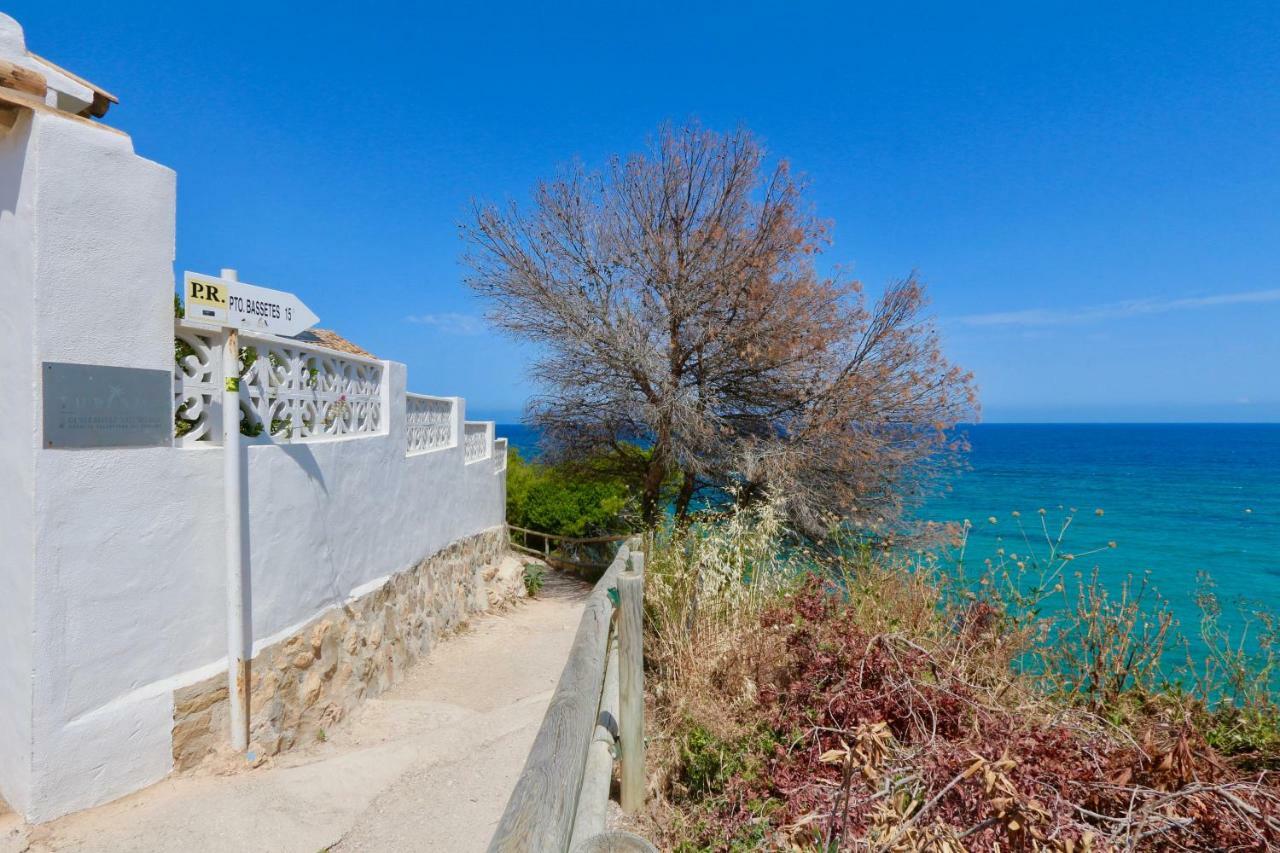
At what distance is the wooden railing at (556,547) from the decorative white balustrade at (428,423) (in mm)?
5884

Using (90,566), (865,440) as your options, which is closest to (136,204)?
(90,566)

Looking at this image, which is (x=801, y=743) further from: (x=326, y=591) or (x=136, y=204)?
(x=136, y=204)

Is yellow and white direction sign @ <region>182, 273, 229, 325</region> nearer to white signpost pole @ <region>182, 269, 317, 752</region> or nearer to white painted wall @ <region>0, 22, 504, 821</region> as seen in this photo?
white signpost pole @ <region>182, 269, 317, 752</region>

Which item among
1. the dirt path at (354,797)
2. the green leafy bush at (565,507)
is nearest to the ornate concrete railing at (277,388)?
the dirt path at (354,797)

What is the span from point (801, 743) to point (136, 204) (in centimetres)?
449

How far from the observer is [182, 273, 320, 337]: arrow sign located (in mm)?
3852

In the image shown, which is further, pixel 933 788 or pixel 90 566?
pixel 90 566

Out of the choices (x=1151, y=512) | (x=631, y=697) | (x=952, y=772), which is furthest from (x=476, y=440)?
(x=1151, y=512)

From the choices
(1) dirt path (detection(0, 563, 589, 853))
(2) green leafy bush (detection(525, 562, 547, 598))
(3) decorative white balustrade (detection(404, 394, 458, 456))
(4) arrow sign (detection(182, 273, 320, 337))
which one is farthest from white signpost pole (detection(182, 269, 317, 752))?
(2) green leafy bush (detection(525, 562, 547, 598))

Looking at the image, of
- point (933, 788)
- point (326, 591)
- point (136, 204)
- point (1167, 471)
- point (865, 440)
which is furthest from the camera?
point (1167, 471)

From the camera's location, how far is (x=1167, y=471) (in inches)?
2286

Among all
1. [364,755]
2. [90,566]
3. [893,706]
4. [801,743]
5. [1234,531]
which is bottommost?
[1234,531]

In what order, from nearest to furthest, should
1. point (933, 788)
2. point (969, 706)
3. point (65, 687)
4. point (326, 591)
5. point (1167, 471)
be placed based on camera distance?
point (933, 788)
point (969, 706)
point (65, 687)
point (326, 591)
point (1167, 471)

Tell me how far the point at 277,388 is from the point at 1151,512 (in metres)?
41.4
